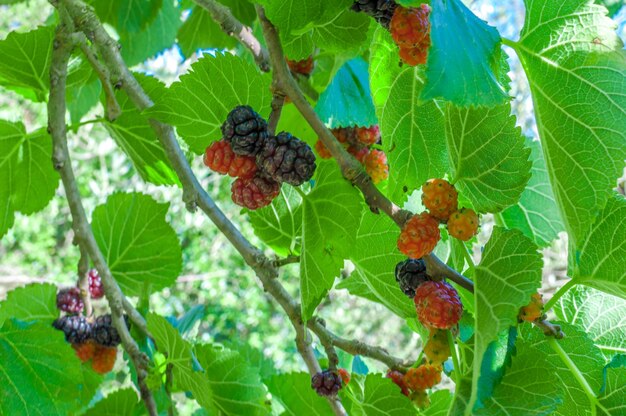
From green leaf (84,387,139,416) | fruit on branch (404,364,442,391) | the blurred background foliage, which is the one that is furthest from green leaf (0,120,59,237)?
the blurred background foliage

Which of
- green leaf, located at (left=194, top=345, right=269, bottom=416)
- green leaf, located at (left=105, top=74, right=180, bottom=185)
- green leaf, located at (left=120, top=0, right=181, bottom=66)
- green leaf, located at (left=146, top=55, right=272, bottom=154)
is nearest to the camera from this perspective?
green leaf, located at (left=146, top=55, right=272, bottom=154)

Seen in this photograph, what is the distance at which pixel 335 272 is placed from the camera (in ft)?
2.15

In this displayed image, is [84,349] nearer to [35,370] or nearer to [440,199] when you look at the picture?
[35,370]

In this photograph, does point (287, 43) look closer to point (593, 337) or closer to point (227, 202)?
point (593, 337)

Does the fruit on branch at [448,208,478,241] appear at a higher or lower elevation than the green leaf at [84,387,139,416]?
higher

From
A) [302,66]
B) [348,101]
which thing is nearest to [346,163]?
[348,101]

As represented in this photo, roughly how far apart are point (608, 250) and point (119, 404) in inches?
30.5

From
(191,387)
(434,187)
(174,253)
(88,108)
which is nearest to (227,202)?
(88,108)

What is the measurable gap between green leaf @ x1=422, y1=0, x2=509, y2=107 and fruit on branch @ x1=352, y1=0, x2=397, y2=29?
0.08m

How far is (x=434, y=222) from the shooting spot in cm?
62

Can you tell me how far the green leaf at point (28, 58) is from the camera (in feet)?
3.35

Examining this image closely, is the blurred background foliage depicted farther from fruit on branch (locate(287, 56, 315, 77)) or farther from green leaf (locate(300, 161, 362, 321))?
green leaf (locate(300, 161, 362, 321))

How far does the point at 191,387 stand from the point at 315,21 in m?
0.53

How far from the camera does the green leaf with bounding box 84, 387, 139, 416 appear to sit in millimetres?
1064
